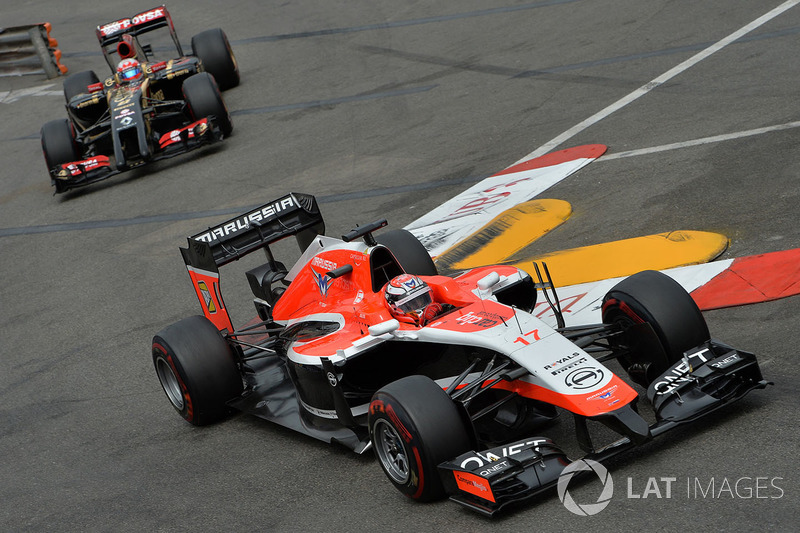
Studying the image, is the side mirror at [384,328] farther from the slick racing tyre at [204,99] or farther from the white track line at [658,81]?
the slick racing tyre at [204,99]

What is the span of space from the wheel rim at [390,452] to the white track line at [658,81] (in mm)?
7610

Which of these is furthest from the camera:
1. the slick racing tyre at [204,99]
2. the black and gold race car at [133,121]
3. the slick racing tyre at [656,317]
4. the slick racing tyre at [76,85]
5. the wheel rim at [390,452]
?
the slick racing tyre at [76,85]

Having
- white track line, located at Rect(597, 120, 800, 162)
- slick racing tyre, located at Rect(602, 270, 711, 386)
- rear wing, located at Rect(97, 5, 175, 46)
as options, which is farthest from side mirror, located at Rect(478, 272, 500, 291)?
rear wing, located at Rect(97, 5, 175, 46)

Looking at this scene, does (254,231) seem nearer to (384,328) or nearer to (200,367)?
(200,367)

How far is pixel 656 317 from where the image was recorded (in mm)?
6102

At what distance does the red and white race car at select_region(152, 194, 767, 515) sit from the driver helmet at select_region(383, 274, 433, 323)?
0.01m

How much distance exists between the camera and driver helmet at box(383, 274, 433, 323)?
676cm

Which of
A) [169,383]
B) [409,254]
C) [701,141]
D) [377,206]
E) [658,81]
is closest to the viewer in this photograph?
[169,383]

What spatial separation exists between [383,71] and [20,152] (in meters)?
7.80

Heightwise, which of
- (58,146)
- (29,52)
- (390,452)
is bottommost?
(390,452)

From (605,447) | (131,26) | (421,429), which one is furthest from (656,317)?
(131,26)

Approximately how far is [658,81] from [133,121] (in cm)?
870

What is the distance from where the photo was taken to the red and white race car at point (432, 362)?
5543 millimetres

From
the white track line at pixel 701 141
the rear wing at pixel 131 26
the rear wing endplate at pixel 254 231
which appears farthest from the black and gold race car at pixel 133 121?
the rear wing endplate at pixel 254 231
